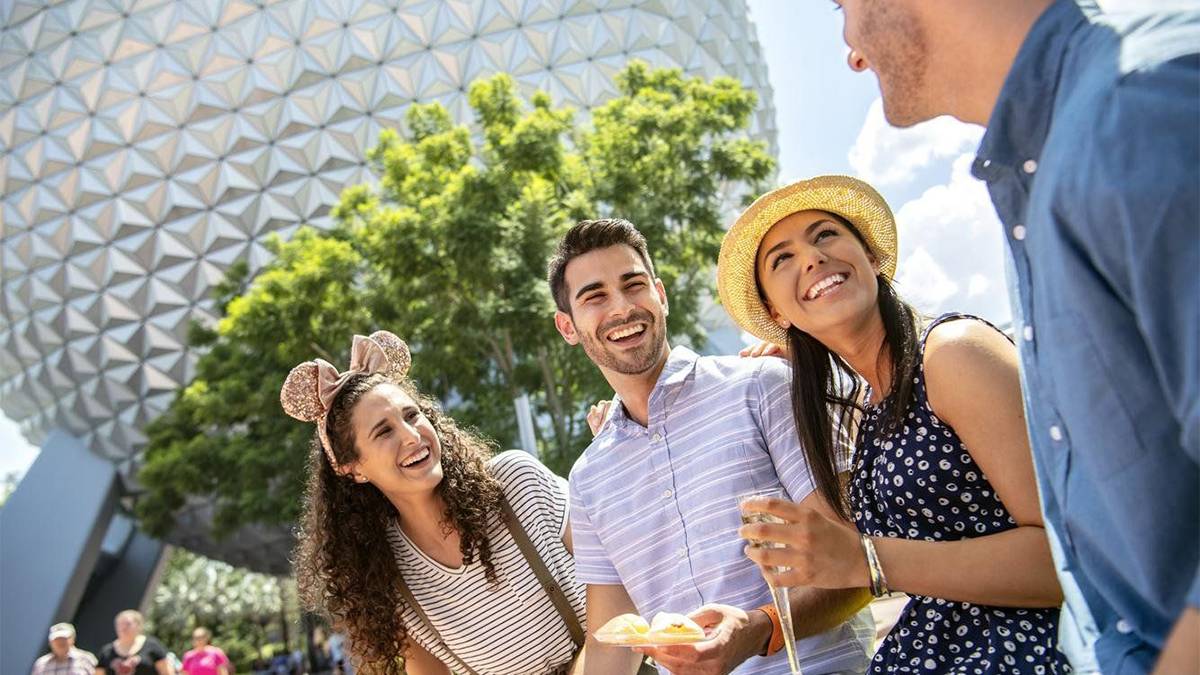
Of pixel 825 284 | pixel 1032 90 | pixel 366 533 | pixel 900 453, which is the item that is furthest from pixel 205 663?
pixel 1032 90

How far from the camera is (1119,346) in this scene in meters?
1.27

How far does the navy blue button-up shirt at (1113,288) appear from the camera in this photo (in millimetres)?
1147

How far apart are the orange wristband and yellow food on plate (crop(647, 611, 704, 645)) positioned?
34 cm

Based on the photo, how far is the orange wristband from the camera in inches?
105

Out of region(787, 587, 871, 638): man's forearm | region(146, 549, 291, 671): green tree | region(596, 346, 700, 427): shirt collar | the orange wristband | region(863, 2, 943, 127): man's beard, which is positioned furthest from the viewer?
region(146, 549, 291, 671): green tree

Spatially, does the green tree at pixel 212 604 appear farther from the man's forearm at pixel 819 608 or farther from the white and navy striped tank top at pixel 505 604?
the man's forearm at pixel 819 608

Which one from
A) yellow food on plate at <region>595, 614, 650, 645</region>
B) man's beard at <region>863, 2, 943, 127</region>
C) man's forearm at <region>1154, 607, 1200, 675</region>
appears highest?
man's beard at <region>863, 2, 943, 127</region>

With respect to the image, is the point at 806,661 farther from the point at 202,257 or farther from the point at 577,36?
the point at 202,257

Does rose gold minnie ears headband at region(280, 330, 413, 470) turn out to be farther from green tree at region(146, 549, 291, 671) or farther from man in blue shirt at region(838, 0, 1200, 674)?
green tree at region(146, 549, 291, 671)

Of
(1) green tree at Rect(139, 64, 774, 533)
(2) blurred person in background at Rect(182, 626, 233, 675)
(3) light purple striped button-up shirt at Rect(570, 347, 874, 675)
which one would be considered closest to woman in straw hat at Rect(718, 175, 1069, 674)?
(3) light purple striped button-up shirt at Rect(570, 347, 874, 675)

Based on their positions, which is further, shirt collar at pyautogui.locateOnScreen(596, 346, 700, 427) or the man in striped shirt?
shirt collar at pyautogui.locateOnScreen(596, 346, 700, 427)

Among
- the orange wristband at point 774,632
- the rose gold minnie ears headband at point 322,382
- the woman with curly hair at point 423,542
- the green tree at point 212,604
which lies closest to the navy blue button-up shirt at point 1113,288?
the orange wristband at point 774,632

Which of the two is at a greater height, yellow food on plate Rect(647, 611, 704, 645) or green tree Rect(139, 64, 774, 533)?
green tree Rect(139, 64, 774, 533)

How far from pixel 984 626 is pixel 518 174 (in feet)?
39.2
